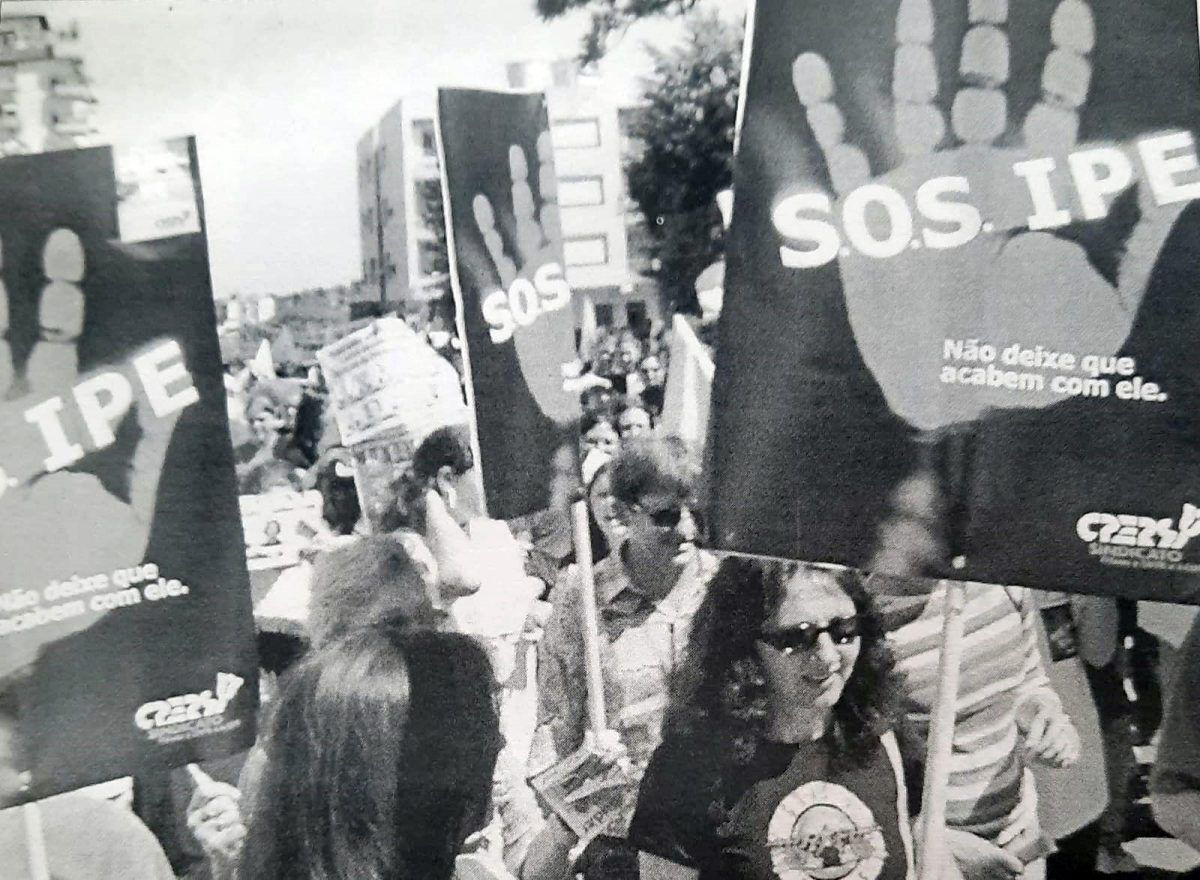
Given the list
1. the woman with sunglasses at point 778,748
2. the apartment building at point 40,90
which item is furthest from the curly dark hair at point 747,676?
the apartment building at point 40,90

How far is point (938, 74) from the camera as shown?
1.14 meters

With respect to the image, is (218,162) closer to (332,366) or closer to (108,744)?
(332,366)

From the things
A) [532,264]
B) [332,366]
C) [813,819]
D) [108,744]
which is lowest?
[813,819]

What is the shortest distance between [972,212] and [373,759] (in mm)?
1046

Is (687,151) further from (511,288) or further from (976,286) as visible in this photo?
(976,286)

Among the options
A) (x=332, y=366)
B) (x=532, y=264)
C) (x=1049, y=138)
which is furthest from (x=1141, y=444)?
(x=332, y=366)

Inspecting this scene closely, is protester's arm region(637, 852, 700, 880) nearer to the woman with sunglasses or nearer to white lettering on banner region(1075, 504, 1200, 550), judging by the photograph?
the woman with sunglasses

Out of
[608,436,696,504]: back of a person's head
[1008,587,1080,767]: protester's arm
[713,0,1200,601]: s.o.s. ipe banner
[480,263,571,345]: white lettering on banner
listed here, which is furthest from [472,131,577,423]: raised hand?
[1008,587,1080,767]: protester's arm

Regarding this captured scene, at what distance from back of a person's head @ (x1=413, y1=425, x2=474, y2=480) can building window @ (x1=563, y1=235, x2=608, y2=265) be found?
26 centimetres

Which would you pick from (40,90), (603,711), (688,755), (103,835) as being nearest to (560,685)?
(603,711)

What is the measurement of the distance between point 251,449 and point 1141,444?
1115 mm

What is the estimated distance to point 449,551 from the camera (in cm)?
126

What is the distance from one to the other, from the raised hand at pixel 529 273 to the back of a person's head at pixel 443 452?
114 millimetres

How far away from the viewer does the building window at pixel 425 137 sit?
1.19m
